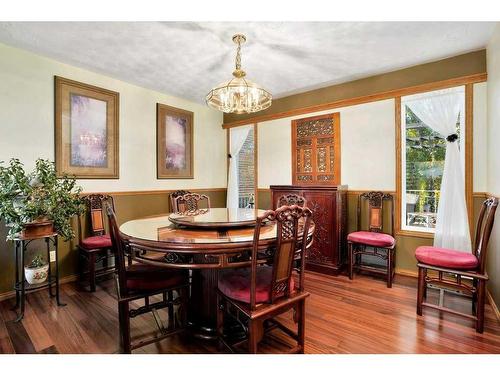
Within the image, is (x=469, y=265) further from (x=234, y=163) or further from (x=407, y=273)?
(x=234, y=163)

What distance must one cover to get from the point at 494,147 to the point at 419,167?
0.85 meters

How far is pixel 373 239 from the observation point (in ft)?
9.72

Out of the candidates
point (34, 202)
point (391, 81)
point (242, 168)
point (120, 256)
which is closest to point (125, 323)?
point (120, 256)

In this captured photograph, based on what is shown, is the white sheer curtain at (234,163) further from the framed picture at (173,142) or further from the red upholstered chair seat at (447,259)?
the red upholstered chair seat at (447,259)

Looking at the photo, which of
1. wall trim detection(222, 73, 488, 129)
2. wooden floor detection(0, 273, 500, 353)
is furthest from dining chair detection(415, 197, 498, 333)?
wall trim detection(222, 73, 488, 129)

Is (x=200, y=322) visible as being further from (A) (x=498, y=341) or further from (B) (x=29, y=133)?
(B) (x=29, y=133)

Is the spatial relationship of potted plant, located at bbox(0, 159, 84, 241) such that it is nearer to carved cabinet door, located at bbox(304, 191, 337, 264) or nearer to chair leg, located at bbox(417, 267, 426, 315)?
carved cabinet door, located at bbox(304, 191, 337, 264)

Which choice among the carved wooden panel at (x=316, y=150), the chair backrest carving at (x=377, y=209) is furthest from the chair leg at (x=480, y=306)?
the carved wooden panel at (x=316, y=150)

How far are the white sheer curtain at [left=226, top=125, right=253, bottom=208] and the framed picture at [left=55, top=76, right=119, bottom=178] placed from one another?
205cm

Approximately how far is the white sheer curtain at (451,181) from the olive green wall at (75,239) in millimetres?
3574

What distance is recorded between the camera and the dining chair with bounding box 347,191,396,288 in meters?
2.93

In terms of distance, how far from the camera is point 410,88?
318 cm
